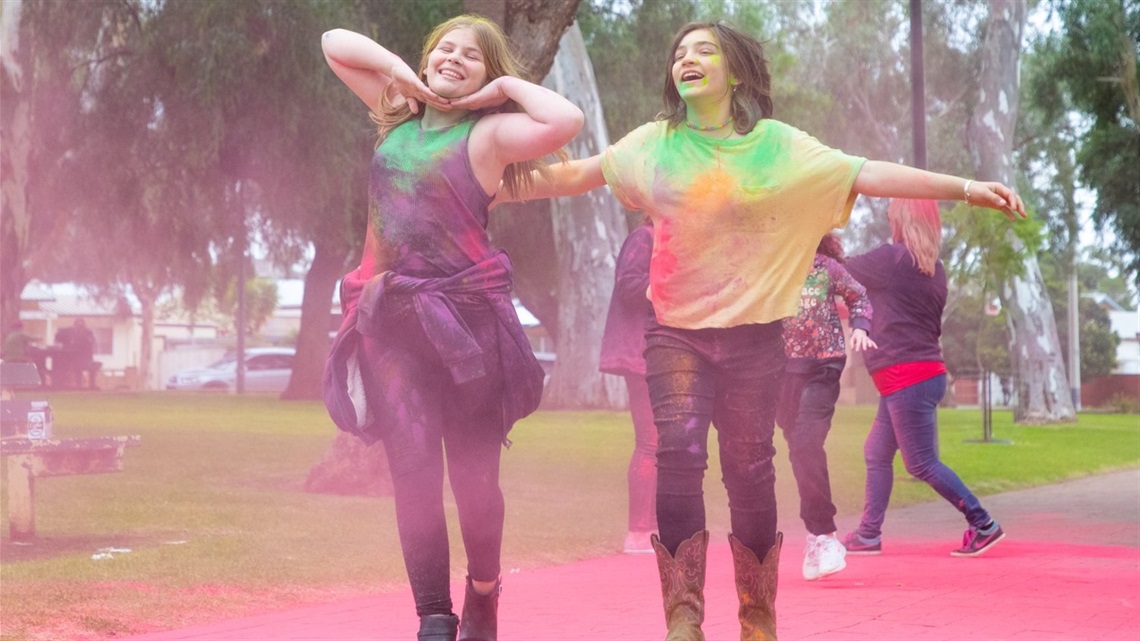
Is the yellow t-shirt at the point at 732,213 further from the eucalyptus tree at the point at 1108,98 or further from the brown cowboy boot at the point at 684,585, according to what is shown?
the eucalyptus tree at the point at 1108,98

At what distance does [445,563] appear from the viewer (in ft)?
14.3

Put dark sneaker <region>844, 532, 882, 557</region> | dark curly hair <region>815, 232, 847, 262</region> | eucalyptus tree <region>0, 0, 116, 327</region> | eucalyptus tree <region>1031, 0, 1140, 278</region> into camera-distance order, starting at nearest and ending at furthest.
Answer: dark curly hair <region>815, 232, 847, 262</region>, dark sneaker <region>844, 532, 882, 557</region>, eucalyptus tree <region>1031, 0, 1140, 278</region>, eucalyptus tree <region>0, 0, 116, 327</region>

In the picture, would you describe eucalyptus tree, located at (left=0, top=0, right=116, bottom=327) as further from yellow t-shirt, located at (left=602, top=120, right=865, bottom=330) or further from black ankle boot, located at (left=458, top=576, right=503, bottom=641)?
yellow t-shirt, located at (left=602, top=120, right=865, bottom=330)

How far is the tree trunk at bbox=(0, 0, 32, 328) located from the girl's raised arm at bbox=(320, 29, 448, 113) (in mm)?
13439

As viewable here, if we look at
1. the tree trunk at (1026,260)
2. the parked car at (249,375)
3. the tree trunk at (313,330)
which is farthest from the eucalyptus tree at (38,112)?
the parked car at (249,375)

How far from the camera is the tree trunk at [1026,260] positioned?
32000 millimetres

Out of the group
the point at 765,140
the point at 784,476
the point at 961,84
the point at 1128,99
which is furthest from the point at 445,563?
the point at 961,84

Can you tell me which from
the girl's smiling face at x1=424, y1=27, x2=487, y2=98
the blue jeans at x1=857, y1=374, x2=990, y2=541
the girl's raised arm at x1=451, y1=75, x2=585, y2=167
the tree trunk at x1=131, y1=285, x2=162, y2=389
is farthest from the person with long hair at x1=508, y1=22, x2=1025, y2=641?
the tree trunk at x1=131, y1=285, x2=162, y2=389

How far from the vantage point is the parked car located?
5253 cm

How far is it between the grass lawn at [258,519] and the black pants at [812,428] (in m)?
1.52

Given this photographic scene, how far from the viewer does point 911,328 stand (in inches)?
309

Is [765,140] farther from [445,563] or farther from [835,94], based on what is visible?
[835,94]

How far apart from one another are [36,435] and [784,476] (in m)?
8.52

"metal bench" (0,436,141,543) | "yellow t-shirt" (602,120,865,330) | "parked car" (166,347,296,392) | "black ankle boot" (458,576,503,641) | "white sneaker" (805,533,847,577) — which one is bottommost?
"parked car" (166,347,296,392)
